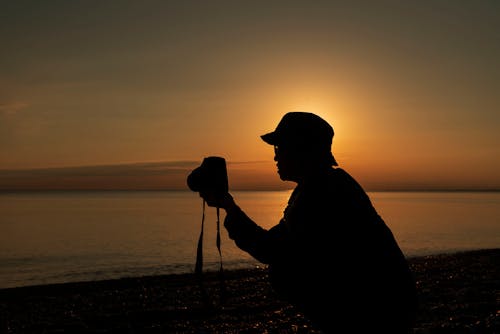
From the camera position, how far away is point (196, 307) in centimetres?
1428

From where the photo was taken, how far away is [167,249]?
3650cm

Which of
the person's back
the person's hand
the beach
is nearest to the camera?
the person's hand

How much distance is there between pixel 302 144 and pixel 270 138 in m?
0.21

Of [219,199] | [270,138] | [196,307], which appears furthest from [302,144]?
[196,307]

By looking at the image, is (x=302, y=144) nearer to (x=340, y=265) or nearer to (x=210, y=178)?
(x=210, y=178)

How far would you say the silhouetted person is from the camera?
2660 millimetres

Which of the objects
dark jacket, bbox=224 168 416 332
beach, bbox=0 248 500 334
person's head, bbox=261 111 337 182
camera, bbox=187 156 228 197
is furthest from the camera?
beach, bbox=0 248 500 334

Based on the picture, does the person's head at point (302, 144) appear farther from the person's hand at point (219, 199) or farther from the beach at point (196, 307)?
the beach at point (196, 307)

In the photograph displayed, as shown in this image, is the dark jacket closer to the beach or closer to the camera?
the camera

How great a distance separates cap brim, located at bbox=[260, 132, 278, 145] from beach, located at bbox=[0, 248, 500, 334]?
4780mm

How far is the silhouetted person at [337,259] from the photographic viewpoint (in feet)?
8.73

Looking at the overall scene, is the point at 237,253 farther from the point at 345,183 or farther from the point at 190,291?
the point at 345,183

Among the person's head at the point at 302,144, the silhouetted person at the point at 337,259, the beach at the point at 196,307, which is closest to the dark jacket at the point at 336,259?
the silhouetted person at the point at 337,259

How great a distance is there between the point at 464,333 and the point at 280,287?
689 cm
